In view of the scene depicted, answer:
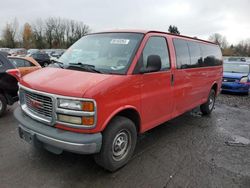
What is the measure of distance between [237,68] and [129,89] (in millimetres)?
9450

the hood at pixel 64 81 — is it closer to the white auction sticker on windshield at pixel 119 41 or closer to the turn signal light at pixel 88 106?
the turn signal light at pixel 88 106

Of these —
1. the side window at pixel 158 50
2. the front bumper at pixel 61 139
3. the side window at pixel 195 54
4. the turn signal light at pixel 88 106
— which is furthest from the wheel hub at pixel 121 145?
the side window at pixel 195 54

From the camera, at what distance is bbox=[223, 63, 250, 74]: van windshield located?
1060 cm

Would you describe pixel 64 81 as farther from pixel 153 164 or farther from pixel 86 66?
pixel 153 164

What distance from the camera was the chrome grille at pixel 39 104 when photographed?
301 centimetres

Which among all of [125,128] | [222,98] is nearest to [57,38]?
[222,98]

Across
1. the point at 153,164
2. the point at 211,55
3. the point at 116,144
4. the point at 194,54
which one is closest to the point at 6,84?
the point at 116,144

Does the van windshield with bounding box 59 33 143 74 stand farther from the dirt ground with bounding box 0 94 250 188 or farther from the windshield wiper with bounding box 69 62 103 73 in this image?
the dirt ground with bounding box 0 94 250 188

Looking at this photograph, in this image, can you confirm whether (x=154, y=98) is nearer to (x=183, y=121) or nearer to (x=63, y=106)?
(x=63, y=106)

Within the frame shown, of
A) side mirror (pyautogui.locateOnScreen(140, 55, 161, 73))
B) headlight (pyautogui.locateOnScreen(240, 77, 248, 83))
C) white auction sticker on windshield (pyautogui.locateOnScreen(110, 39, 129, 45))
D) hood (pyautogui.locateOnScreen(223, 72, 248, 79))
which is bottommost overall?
headlight (pyautogui.locateOnScreen(240, 77, 248, 83))

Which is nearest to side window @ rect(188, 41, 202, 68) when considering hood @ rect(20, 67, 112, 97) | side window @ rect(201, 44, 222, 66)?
side window @ rect(201, 44, 222, 66)

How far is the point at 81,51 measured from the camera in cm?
400

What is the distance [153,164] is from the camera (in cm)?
365

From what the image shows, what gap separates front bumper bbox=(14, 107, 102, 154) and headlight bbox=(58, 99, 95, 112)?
1.17 ft
